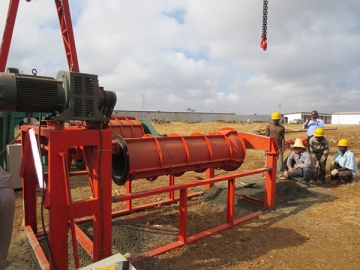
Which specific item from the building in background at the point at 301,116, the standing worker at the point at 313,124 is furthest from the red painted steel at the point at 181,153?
the building in background at the point at 301,116

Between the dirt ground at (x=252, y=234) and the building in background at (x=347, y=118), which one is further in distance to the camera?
the building in background at (x=347, y=118)

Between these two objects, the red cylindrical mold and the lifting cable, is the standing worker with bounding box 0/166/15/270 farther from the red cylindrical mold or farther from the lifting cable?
the lifting cable

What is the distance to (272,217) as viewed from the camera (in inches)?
184

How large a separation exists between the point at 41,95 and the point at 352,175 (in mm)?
7051

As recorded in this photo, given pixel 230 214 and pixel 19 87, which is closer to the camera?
pixel 19 87

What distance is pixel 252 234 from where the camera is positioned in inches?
160

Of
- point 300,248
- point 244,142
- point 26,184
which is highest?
point 244,142

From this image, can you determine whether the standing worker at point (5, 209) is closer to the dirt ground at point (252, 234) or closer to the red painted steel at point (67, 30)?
the dirt ground at point (252, 234)

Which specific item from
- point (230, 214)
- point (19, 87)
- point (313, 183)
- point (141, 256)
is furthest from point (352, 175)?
point (19, 87)

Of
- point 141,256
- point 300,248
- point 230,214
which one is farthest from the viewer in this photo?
point 230,214

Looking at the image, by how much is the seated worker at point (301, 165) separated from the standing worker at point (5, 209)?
592cm

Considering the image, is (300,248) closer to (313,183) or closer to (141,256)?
(141,256)

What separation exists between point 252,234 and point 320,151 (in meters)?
4.13

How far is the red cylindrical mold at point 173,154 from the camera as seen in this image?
335cm
